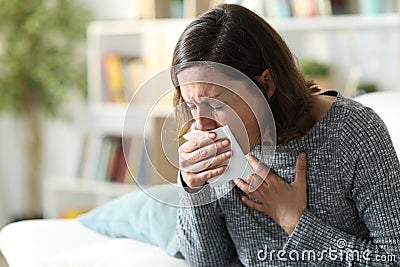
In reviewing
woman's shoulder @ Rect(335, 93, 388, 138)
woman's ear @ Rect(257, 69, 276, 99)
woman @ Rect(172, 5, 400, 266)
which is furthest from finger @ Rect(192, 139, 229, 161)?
woman's shoulder @ Rect(335, 93, 388, 138)

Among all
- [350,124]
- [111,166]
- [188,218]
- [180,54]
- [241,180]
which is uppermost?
[180,54]

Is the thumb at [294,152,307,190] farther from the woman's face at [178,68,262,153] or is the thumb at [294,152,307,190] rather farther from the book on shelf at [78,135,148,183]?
the book on shelf at [78,135,148,183]

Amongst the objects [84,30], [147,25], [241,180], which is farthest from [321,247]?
[84,30]

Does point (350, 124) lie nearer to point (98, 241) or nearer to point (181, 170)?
point (181, 170)

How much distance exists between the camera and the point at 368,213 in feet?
4.12

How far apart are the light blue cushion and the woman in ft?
0.67

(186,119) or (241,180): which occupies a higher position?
(186,119)

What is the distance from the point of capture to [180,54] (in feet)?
3.92

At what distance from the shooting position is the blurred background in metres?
2.76

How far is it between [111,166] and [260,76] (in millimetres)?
2164

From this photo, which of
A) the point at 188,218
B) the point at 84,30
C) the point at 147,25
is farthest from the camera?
the point at 84,30

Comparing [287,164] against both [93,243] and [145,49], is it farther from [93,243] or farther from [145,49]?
[145,49]

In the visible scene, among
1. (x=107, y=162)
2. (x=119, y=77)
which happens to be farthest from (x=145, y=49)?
(x=107, y=162)

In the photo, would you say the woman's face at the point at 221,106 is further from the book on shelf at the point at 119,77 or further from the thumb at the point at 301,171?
the book on shelf at the point at 119,77
